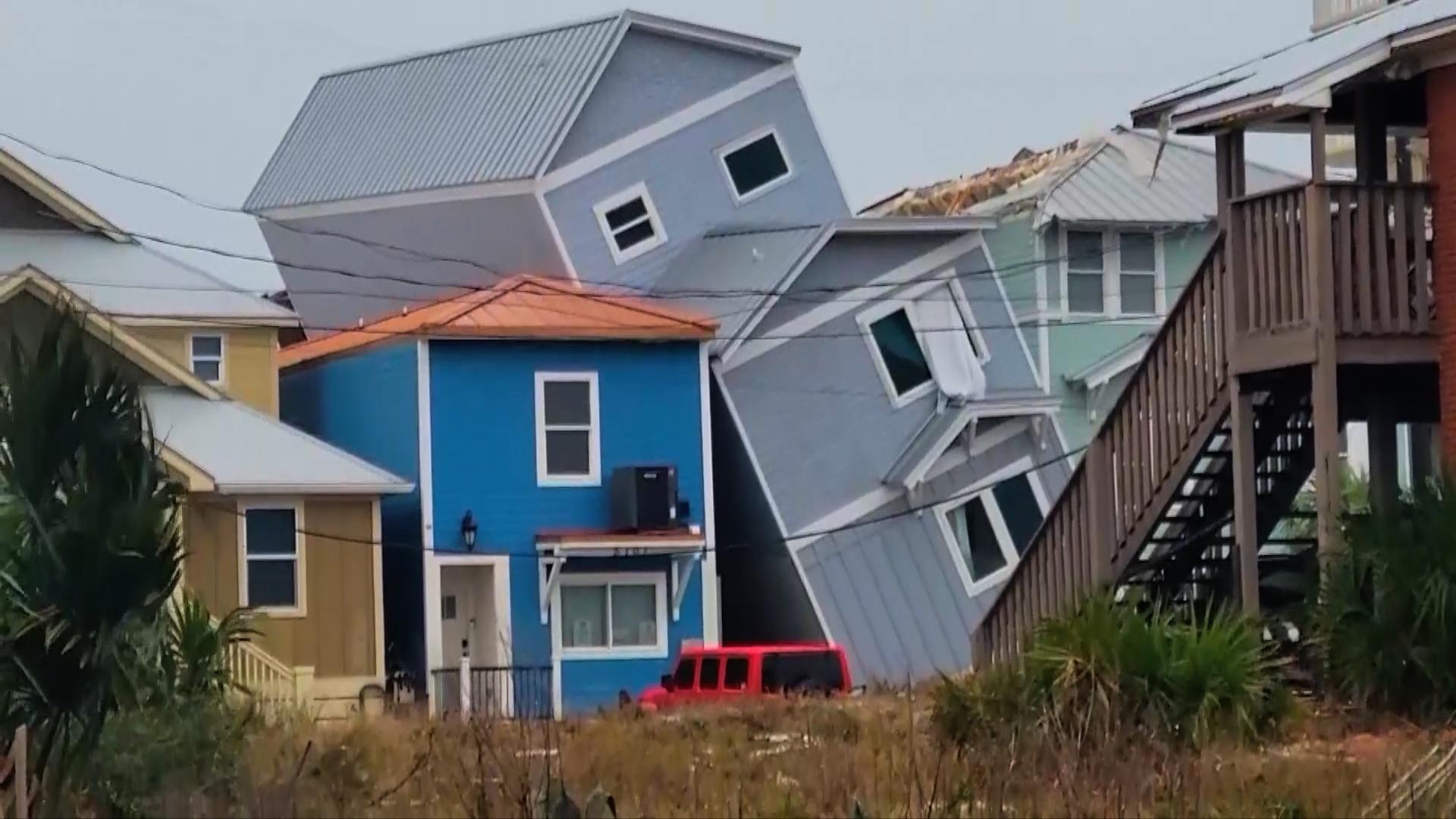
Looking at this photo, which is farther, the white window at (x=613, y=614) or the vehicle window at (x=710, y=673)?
the white window at (x=613, y=614)

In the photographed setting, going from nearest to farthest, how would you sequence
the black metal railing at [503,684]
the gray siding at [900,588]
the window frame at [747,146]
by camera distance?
1. the black metal railing at [503,684]
2. the gray siding at [900,588]
3. the window frame at [747,146]

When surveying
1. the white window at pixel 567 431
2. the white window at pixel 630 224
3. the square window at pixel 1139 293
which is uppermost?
the white window at pixel 630 224

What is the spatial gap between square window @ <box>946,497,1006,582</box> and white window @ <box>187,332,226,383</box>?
10793mm

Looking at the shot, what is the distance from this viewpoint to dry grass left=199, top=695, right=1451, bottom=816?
1511 cm

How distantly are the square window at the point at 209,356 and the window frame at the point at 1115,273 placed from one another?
1266 cm

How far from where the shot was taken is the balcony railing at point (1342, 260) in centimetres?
1994

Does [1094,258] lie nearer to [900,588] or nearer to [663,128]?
[900,588]

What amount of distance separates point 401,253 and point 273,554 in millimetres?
7906

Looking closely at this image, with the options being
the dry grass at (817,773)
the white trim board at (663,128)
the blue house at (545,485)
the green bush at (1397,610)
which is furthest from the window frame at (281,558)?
the green bush at (1397,610)

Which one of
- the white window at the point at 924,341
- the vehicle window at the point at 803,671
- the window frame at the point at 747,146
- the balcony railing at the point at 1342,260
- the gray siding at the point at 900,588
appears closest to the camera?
the balcony railing at the point at 1342,260

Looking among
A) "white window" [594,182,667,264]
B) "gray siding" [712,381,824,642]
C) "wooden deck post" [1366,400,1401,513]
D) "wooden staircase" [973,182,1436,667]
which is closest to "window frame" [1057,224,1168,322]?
"gray siding" [712,381,824,642]

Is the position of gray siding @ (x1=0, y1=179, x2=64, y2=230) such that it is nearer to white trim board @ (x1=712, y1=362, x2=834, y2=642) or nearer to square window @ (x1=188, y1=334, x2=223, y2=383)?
square window @ (x1=188, y1=334, x2=223, y2=383)

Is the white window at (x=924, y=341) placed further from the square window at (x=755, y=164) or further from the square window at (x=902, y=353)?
the square window at (x=755, y=164)

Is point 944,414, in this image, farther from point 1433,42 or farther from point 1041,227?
point 1433,42
